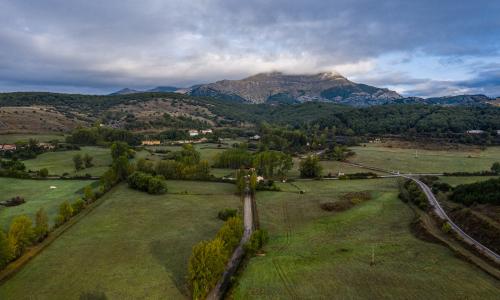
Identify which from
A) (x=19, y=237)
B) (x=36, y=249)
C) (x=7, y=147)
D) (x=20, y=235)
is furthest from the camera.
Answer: (x=7, y=147)

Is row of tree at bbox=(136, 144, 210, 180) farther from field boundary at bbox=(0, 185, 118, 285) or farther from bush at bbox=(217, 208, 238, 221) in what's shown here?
bush at bbox=(217, 208, 238, 221)

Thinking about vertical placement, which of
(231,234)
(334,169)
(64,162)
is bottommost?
(64,162)

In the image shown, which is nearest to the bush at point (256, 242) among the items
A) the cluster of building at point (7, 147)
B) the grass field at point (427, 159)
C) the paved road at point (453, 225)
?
the paved road at point (453, 225)

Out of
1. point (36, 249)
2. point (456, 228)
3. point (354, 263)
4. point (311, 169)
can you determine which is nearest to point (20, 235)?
point (36, 249)

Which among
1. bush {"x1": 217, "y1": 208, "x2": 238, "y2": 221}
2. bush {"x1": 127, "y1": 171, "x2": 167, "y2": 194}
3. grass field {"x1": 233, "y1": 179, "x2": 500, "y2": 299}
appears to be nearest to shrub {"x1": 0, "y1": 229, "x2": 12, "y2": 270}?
grass field {"x1": 233, "y1": 179, "x2": 500, "y2": 299}

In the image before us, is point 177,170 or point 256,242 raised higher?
point 177,170

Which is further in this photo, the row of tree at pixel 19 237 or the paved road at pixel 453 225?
the paved road at pixel 453 225

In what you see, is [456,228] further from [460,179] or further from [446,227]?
[460,179]

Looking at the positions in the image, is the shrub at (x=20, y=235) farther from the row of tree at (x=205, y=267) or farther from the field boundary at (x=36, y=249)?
the row of tree at (x=205, y=267)
